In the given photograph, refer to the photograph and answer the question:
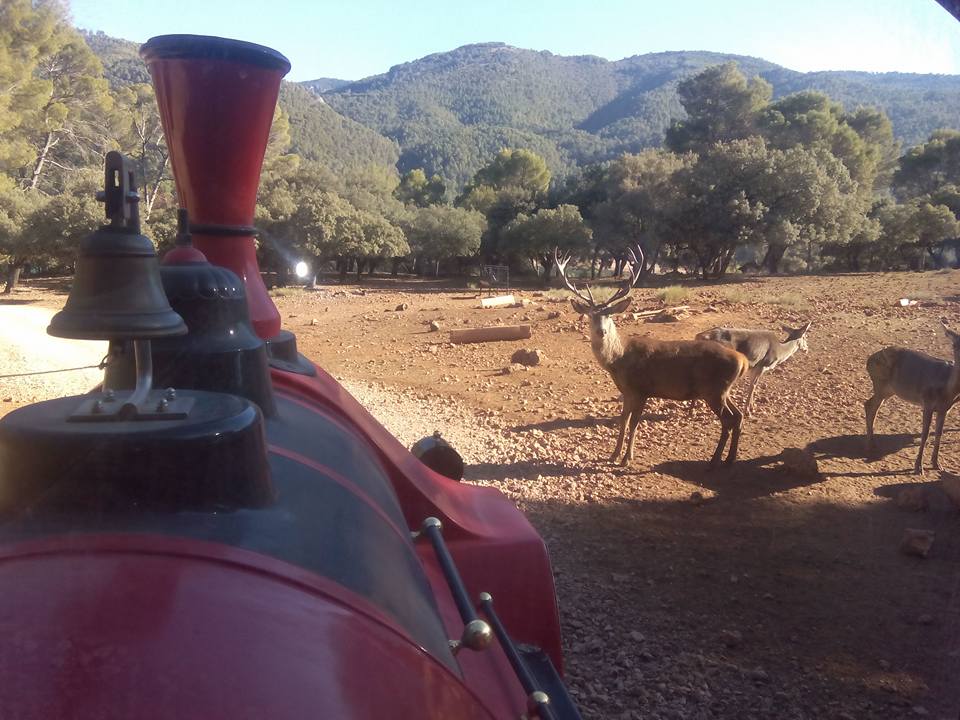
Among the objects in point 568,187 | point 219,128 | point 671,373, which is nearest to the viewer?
point 219,128

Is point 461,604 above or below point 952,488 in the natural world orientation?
above

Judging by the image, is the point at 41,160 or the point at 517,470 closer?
the point at 517,470

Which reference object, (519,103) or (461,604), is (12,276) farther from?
(519,103)

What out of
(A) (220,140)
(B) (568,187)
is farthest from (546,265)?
(A) (220,140)

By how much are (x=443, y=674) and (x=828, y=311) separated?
619 inches

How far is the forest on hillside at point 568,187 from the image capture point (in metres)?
17.4

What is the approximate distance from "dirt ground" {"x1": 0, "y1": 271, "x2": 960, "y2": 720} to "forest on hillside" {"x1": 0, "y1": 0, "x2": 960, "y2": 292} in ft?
11.1

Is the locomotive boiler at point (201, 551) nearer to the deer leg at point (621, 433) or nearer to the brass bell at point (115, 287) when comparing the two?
the brass bell at point (115, 287)

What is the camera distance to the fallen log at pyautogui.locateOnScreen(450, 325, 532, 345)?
13.8 meters

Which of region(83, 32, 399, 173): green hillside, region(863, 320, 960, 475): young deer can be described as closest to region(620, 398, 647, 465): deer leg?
region(863, 320, 960, 475): young deer

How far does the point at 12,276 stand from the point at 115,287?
82.4 feet

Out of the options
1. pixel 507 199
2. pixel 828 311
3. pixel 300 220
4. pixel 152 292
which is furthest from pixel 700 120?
pixel 152 292

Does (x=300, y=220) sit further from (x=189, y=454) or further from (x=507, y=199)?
(x=189, y=454)

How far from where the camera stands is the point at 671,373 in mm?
7594
